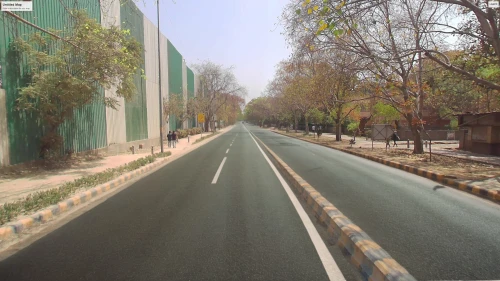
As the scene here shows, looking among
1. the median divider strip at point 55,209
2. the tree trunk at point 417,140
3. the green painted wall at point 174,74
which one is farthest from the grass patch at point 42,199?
the green painted wall at point 174,74

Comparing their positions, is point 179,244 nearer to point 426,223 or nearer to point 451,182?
point 426,223

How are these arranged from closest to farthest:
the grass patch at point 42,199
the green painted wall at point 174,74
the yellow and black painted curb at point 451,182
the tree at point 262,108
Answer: the grass patch at point 42,199, the yellow and black painted curb at point 451,182, the green painted wall at point 174,74, the tree at point 262,108

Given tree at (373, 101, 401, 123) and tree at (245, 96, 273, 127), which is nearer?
tree at (373, 101, 401, 123)

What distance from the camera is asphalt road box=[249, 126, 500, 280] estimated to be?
12.7 feet

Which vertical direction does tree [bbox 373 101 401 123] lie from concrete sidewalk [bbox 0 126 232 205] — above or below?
above

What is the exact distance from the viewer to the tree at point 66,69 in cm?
1147

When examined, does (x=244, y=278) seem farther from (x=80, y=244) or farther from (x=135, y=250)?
(x=80, y=244)

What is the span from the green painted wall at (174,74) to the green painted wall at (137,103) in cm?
1045

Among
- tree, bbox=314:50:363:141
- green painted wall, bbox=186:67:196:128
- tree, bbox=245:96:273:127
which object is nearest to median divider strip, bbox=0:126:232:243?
tree, bbox=314:50:363:141

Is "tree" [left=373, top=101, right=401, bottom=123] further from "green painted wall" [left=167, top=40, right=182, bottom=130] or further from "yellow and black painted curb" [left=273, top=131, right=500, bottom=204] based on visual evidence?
"green painted wall" [left=167, top=40, right=182, bottom=130]

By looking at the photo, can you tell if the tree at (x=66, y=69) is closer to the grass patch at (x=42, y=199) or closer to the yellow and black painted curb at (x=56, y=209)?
the grass patch at (x=42, y=199)

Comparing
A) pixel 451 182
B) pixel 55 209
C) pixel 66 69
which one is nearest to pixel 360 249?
pixel 55 209

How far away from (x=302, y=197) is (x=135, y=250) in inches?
164

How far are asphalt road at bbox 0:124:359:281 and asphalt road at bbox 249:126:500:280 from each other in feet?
3.14
